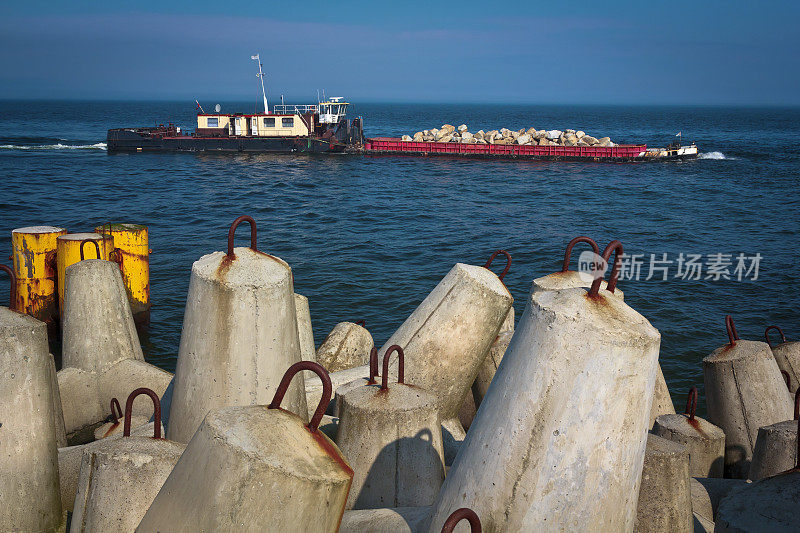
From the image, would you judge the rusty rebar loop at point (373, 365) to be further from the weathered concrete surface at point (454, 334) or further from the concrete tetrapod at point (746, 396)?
the concrete tetrapod at point (746, 396)

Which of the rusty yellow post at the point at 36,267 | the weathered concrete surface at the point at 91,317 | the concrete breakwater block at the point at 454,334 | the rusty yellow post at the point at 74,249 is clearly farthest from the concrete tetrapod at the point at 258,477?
the rusty yellow post at the point at 36,267

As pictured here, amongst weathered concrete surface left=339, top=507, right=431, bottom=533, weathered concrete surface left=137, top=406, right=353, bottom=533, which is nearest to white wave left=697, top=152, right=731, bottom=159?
weathered concrete surface left=339, top=507, right=431, bottom=533

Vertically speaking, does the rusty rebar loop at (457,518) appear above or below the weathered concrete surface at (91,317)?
above

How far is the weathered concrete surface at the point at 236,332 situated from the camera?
3439mm

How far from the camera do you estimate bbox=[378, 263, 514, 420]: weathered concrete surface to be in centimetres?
475

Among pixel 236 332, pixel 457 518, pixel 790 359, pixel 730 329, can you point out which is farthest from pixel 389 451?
pixel 790 359

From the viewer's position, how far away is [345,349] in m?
6.47

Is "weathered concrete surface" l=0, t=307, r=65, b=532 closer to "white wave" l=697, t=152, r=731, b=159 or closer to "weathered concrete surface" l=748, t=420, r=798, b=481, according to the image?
"weathered concrete surface" l=748, t=420, r=798, b=481

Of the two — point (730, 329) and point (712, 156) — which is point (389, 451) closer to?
point (730, 329)

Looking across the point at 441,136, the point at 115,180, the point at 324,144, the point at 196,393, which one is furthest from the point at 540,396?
the point at 441,136

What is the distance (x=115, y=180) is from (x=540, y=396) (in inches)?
1186

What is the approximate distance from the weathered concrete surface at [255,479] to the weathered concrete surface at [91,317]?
13.1 feet

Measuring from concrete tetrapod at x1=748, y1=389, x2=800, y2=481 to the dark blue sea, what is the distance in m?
4.96

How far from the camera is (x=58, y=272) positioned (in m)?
8.33
